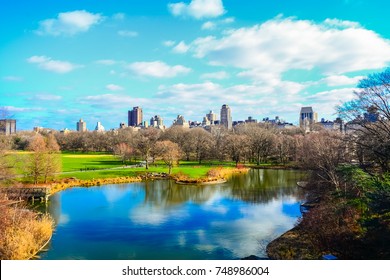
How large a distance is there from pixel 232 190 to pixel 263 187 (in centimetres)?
364

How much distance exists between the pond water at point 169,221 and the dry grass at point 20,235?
591mm

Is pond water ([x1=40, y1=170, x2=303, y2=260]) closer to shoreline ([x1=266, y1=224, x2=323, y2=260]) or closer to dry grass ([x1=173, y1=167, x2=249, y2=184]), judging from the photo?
shoreline ([x1=266, y1=224, x2=323, y2=260])

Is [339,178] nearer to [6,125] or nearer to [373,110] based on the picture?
[373,110]

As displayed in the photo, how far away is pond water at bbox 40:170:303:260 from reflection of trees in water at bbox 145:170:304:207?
8 centimetres

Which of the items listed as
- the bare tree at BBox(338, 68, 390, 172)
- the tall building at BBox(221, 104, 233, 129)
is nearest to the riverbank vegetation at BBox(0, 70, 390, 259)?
the bare tree at BBox(338, 68, 390, 172)

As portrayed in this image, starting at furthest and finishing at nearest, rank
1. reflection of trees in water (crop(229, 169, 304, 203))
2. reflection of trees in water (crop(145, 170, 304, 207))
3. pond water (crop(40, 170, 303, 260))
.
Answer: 1. reflection of trees in water (crop(229, 169, 304, 203))
2. reflection of trees in water (crop(145, 170, 304, 207))
3. pond water (crop(40, 170, 303, 260))

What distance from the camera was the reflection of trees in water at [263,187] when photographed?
28.5 metres

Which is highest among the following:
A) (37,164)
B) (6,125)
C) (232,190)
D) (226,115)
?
(226,115)

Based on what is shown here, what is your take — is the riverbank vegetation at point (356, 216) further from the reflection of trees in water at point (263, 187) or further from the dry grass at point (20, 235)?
the dry grass at point (20, 235)

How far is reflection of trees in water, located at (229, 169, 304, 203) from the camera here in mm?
28486

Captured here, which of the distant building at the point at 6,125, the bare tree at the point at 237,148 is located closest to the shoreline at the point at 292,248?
the distant building at the point at 6,125

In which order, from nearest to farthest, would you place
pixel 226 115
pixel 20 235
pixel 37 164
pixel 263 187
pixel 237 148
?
pixel 20 235 < pixel 37 164 < pixel 263 187 < pixel 237 148 < pixel 226 115

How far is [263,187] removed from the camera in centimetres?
3331

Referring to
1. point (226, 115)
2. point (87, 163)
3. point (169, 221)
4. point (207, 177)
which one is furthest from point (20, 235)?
point (226, 115)
